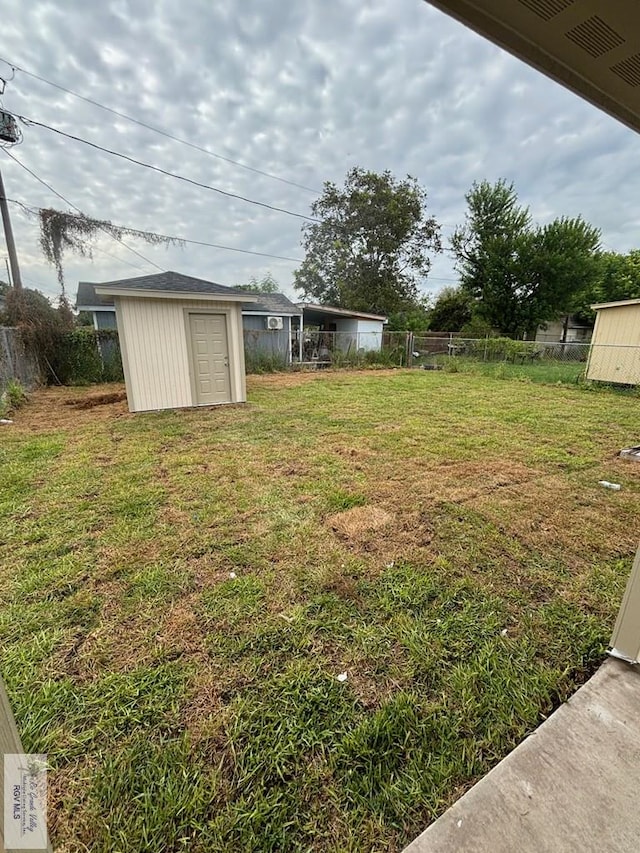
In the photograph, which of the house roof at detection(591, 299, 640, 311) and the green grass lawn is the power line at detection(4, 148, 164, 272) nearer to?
the green grass lawn

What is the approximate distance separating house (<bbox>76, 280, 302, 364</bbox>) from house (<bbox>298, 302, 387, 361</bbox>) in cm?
76

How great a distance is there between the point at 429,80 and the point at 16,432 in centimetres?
859

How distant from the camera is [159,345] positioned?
20.6ft

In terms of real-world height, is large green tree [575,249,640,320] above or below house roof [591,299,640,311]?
above

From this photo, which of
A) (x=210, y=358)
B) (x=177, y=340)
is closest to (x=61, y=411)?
(x=177, y=340)

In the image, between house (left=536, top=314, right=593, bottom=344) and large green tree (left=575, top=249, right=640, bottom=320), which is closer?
large green tree (left=575, top=249, right=640, bottom=320)

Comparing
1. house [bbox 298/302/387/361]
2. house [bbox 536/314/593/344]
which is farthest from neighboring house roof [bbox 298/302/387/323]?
house [bbox 536/314/593/344]

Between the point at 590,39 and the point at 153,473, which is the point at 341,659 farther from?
the point at 153,473

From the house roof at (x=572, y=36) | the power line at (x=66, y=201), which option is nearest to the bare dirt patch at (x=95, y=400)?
the power line at (x=66, y=201)

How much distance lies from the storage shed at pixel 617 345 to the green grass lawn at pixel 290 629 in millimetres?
6460

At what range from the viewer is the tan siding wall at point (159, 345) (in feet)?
19.8

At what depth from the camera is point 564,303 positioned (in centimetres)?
1994

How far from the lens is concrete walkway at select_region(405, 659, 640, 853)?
37.7 inches

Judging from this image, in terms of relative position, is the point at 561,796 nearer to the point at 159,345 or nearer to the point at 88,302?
the point at 159,345
